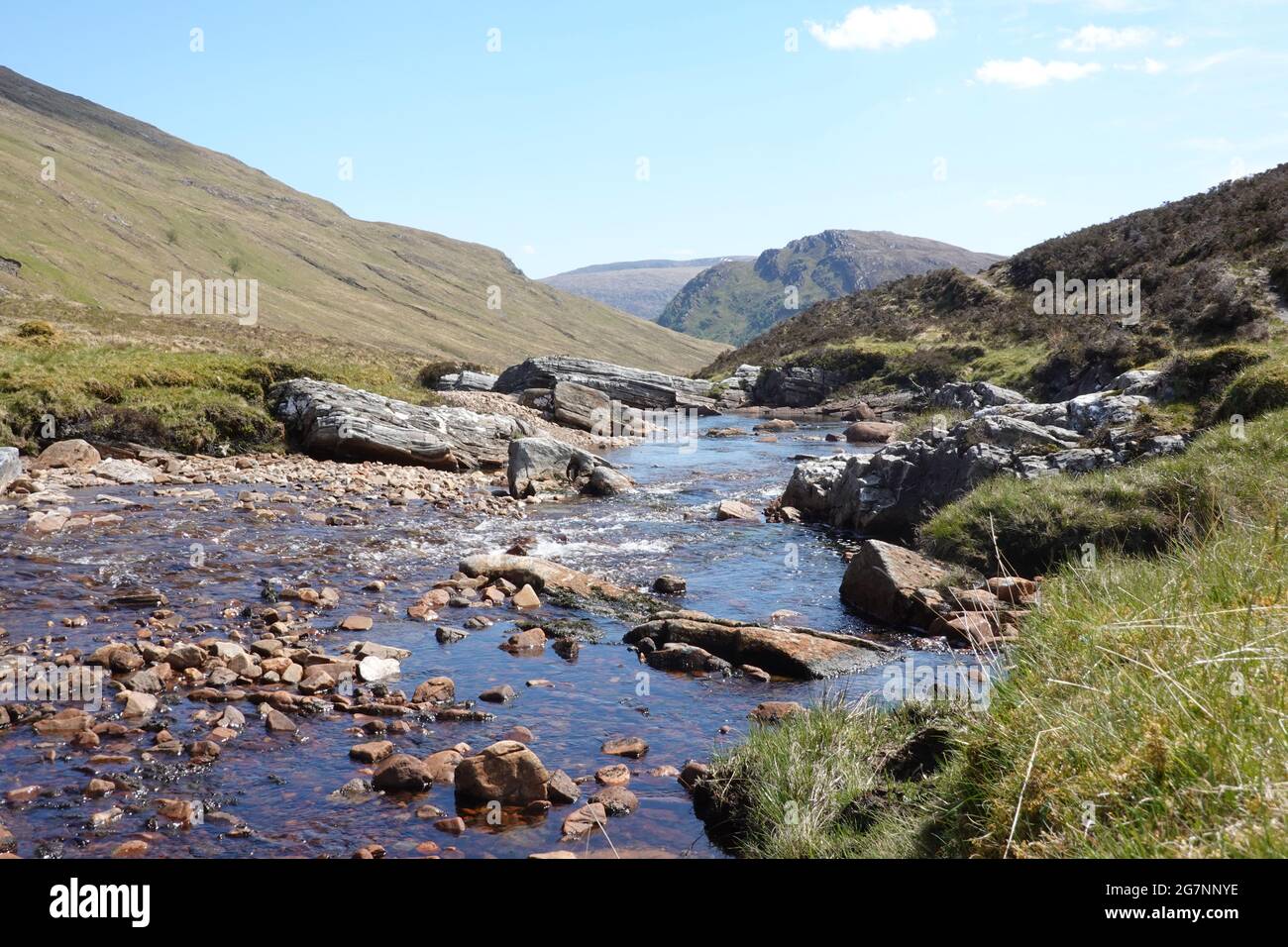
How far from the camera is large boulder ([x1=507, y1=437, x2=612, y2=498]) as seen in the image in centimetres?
2217

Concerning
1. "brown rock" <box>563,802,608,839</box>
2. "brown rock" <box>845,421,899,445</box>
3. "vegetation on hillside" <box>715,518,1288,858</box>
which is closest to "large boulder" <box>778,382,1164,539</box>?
"vegetation on hillside" <box>715,518,1288,858</box>

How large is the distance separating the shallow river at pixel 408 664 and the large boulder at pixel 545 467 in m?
1.52

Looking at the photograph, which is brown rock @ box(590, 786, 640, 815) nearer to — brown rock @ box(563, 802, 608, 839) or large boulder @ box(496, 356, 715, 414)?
brown rock @ box(563, 802, 608, 839)

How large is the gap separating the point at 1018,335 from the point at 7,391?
46746 millimetres

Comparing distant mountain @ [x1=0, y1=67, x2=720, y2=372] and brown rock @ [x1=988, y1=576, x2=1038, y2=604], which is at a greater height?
distant mountain @ [x1=0, y1=67, x2=720, y2=372]

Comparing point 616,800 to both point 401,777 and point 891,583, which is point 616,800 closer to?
point 401,777

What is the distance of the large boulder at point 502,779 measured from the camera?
255 inches

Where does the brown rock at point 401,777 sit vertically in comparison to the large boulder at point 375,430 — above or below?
below

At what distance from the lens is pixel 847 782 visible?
5973 millimetres

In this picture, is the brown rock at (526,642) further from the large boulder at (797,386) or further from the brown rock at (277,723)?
the large boulder at (797,386)

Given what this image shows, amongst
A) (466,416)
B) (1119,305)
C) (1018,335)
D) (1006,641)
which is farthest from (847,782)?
(1018,335)

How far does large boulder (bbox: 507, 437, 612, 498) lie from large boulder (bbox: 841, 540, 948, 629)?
418 inches

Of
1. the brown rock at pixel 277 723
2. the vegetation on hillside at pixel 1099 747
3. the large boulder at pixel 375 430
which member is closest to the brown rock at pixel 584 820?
the vegetation on hillside at pixel 1099 747
